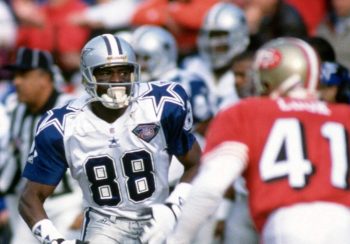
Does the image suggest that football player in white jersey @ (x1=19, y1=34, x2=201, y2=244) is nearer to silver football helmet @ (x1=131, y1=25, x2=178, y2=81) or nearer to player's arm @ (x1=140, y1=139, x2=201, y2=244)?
player's arm @ (x1=140, y1=139, x2=201, y2=244)

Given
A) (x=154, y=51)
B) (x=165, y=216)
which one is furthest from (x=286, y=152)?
(x=154, y=51)

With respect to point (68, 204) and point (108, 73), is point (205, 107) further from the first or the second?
point (108, 73)

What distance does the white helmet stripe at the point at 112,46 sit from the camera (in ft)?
21.8

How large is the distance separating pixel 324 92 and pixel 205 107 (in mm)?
1981

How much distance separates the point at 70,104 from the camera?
6738 millimetres

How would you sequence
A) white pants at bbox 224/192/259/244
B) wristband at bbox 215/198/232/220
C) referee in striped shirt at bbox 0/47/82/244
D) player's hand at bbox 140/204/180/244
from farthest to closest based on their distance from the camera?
referee in striped shirt at bbox 0/47/82/244 < wristband at bbox 215/198/232/220 < white pants at bbox 224/192/259/244 < player's hand at bbox 140/204/180/244

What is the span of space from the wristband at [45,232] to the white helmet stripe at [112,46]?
0.91m

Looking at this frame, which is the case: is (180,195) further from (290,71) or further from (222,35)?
(222,35)

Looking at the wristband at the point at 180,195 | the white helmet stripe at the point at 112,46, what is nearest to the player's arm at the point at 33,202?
the wristband at the point at 180,195

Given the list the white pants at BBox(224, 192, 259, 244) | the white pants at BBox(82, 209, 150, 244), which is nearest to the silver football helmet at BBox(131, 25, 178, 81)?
the white pants at BBox(224, 192, 259, 244)

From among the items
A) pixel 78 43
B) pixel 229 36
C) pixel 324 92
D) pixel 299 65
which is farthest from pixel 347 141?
pixel 78 43

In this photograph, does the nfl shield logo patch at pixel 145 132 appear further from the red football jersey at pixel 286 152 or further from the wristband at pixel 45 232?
the red football jersey at pixel 286 152

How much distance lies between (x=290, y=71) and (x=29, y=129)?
13.5 feet

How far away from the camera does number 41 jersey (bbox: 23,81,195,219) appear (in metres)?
6.56
